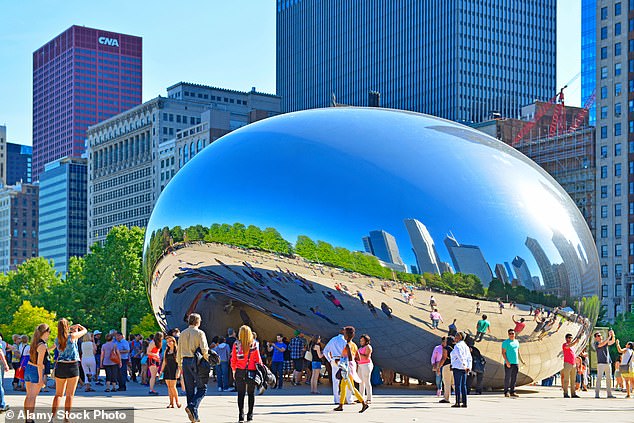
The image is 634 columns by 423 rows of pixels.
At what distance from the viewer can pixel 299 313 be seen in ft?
73.3

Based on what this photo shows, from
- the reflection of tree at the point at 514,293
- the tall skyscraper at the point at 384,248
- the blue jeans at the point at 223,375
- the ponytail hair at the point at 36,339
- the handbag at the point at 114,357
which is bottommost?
the blue jeans at the point at 223,375

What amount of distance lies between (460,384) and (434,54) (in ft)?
452

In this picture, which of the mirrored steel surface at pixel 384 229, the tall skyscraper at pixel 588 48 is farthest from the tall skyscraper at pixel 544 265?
the tall skyscraper at pixel 588 48

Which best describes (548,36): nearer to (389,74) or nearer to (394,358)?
(389,74)

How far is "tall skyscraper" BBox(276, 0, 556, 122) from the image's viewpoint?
495 ft

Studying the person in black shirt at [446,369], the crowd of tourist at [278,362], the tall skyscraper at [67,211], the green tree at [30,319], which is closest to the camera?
the crowd of tourist at [278,362]

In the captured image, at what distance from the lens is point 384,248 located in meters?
20.7

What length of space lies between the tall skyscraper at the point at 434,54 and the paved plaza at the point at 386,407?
12741cm

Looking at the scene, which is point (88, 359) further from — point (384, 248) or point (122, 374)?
point (384, 248)

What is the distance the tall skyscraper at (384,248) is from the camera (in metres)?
20.6

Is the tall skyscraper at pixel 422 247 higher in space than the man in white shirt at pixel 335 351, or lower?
higher

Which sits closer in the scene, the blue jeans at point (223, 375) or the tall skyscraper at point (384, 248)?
the tall skyscraper at point (384, 248)

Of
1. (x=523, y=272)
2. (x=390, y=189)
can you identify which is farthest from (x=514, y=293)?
(x=390, y=189)

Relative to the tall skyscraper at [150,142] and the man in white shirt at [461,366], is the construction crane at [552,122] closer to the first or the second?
the tall skyscraper at [150,142]
